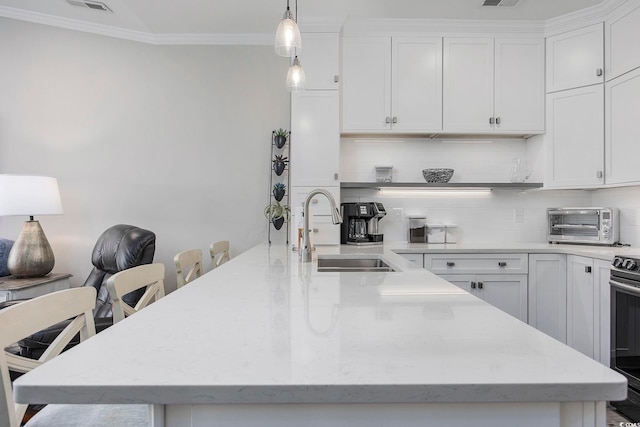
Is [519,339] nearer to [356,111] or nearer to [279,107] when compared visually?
[356,111]

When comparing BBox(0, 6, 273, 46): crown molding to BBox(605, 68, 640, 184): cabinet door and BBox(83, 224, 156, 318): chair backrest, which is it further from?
BBox(605, 68, 640, 184): cabinet door

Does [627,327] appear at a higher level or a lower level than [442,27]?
lower

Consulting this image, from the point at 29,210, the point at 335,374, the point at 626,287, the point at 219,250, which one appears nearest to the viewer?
the point at 335,374

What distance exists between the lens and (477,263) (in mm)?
2996

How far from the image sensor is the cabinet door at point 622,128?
2.72 metres

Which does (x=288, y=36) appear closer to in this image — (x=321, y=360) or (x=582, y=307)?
(x=321, y=360)

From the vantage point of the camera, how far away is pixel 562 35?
3.18 metres

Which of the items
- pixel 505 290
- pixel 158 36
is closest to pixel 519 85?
pixel 505 290

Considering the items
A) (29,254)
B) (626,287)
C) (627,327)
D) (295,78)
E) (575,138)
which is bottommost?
(627,327)

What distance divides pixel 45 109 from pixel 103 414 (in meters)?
3.47

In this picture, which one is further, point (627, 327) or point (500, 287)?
point (500, 287)

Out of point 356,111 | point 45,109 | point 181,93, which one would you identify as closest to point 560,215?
point 356,111

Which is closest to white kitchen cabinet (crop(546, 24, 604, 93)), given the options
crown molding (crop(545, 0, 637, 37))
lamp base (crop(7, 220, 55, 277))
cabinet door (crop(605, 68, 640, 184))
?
crown molding (crop(545, 0, 637, 37))

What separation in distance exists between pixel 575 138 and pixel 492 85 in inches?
31.3
